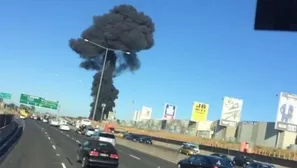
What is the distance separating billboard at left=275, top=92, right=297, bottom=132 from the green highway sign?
62.9 metres

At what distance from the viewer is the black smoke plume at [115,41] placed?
110 metres

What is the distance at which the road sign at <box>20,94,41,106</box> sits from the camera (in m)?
109

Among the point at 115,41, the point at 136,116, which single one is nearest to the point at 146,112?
the point at 136,116

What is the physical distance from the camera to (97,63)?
4633 inches

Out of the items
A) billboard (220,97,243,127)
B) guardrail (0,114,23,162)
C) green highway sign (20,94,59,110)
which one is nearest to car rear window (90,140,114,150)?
guardrail (0,114,23,162)

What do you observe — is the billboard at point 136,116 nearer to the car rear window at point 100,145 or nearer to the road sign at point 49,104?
the road sign at point 49,104

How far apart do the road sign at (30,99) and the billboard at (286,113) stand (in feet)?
206

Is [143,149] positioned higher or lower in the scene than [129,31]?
lower

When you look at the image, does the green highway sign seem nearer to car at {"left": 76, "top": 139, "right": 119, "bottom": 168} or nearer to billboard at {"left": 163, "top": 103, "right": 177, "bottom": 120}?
billboard at {"left": 163, "top": 103, "right": 177, "bottom": 120}

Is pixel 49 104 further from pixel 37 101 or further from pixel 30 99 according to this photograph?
pixel 30 99

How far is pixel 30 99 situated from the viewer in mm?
110500

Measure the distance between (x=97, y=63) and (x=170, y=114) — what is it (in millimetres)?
47087

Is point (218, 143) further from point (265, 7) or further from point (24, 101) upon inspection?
point (265, 7)

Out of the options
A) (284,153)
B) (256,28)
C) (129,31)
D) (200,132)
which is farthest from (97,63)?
(256,28)
